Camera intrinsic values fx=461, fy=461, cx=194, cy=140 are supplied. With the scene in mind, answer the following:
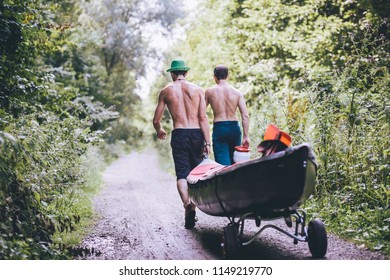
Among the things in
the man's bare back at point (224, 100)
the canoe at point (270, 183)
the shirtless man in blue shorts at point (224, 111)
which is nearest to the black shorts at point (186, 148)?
the shirtless man in blue shorts at point (224, 111)

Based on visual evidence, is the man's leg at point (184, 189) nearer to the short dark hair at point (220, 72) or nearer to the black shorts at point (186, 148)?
the black shorts at point (186, 148)

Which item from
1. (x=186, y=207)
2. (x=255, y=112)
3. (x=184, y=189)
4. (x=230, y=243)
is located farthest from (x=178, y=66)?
(x=255, y=112)

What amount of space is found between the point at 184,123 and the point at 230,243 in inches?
90.1

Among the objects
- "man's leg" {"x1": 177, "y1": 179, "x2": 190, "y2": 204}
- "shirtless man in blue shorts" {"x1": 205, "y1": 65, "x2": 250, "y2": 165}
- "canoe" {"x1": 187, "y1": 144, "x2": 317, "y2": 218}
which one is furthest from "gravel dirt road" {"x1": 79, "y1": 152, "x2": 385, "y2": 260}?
"shirtless man in blue shorts" {"x1": 205, "y1": 65, "x2": 250, "y2": 165}

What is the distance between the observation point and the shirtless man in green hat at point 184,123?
637 centimetres

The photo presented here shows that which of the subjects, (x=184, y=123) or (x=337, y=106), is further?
(x=337, y=106)

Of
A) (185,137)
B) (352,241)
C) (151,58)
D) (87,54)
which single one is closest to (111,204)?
(185,137)

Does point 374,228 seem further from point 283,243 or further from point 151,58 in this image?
point 151,58

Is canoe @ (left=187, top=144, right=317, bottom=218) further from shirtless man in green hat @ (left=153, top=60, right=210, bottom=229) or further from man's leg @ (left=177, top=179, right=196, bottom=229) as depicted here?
shirtless man in green hat @ (left=153, top=60, right=210, bottom=229)

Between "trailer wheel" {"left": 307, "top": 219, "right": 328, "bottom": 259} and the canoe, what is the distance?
35cm

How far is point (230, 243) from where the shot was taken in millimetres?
4555

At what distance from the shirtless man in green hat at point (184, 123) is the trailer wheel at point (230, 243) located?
172 centimetres

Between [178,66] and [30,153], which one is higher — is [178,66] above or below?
above

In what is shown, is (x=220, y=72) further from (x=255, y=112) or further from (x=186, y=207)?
(x=255, y=112)
